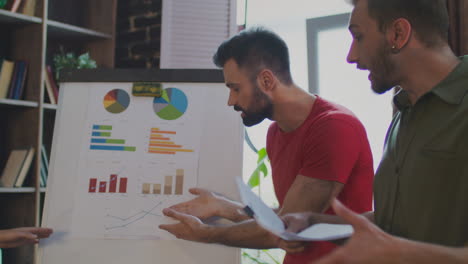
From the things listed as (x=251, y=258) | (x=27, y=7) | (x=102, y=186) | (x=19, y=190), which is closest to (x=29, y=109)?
(x=19, y=190)

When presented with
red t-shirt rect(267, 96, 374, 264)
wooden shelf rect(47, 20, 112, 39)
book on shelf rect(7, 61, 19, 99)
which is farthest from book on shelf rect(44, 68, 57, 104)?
red t-shirt rect(267, 96, 374, 264)

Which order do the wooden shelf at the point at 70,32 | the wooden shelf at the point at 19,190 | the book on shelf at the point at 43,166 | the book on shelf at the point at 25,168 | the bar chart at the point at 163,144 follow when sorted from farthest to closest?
the wooden shelf at the point at 70,32 → the book on shelf at the point at 43,166 → the book on shelf at the point at 25,168 → the wooden shelf at the point at 19,190 → the bar chart at the point at 163,144

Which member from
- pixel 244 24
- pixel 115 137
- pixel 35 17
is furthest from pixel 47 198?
pixel 244 24

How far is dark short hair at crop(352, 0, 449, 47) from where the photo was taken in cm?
106

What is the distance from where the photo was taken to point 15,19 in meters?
2.63

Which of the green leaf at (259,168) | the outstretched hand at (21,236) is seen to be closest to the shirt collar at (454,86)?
the outstretched hand at (21,236)

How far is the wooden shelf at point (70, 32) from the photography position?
2791 mm

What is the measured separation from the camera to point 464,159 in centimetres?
88

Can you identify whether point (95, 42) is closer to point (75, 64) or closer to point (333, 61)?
point (75, 64)

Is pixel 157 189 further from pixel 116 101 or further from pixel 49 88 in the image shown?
pixel 49 88

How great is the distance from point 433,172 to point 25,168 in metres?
2.29

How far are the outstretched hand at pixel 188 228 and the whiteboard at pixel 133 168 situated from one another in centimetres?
7

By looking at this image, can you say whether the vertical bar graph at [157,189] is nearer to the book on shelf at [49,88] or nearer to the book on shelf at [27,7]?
the book on shelf at [49,88]

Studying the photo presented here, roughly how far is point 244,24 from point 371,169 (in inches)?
69.4
